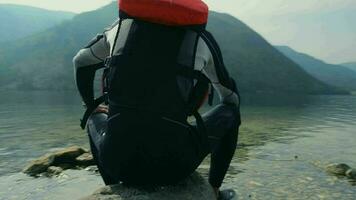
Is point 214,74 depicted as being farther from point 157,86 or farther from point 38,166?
point 38,166

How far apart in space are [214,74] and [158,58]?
33.8 inches

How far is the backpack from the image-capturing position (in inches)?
181

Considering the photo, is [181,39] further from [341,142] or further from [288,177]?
[341,142]

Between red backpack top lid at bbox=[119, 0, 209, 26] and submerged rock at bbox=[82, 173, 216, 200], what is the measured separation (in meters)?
2.09

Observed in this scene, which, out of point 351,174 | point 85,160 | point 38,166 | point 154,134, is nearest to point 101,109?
point 154,134

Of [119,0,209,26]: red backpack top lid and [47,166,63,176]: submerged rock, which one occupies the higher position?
[119,0,209,26]: red backpack top lid

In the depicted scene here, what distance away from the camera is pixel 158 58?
15.3 feet

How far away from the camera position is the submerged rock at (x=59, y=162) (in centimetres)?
1347

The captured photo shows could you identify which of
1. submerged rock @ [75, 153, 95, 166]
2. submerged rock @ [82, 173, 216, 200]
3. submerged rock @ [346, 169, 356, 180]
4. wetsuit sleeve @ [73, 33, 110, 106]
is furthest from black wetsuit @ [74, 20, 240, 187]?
submerged rock @ [75, 153, 95, 166]

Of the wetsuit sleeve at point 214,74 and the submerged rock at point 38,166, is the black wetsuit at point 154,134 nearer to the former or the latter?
the wetsuit sleeve at point 214,74

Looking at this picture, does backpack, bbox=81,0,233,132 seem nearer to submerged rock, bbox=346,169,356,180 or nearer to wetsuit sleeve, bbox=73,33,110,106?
wetsuit sleeve, bbox=73,33,110,106

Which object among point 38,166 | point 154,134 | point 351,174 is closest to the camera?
point 154,134

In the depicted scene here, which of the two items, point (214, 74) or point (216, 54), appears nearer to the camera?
point (216, 54)

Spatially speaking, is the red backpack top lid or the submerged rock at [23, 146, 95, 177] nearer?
the red backpack top lid
